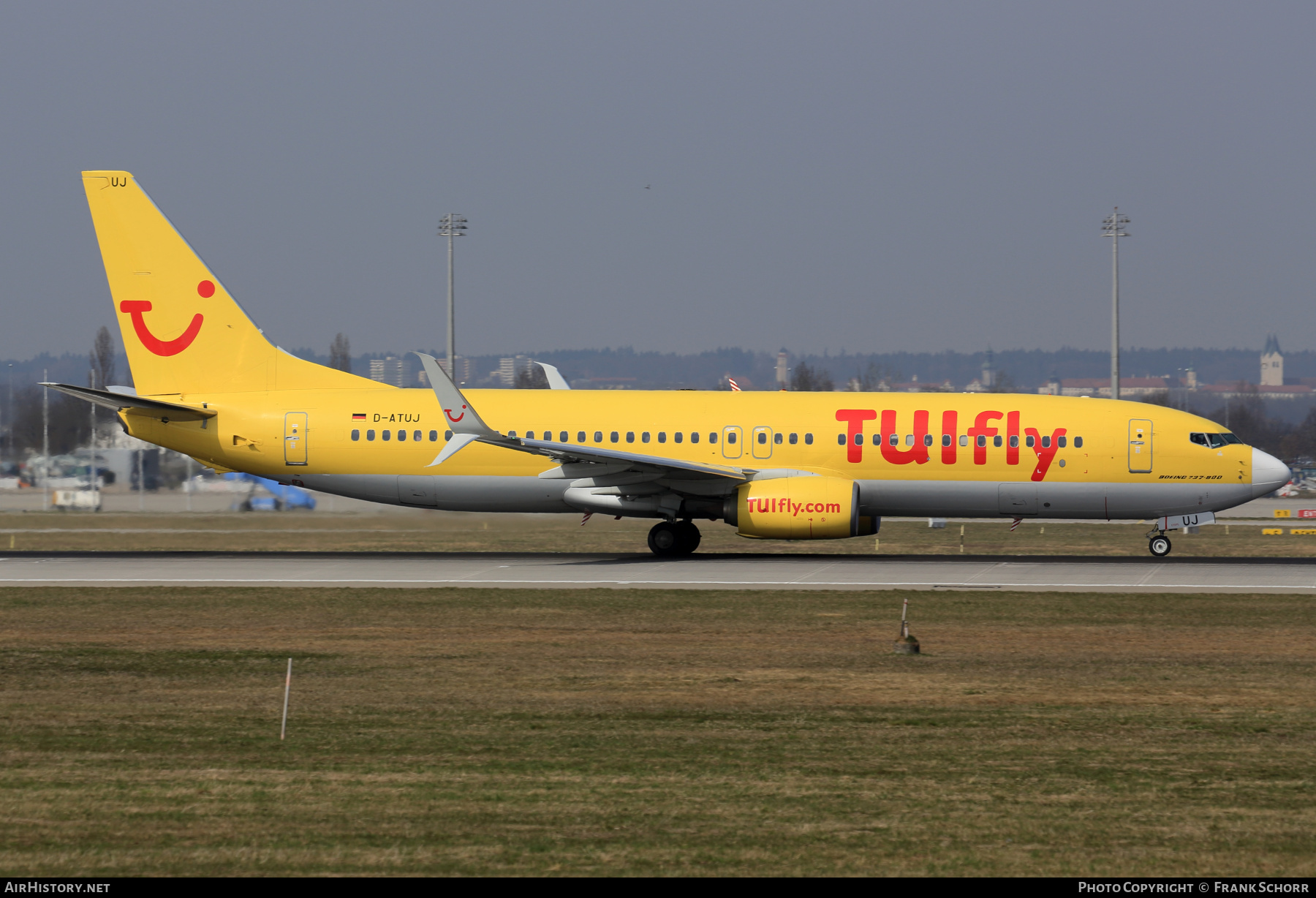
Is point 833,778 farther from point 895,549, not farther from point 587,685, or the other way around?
point 895,549

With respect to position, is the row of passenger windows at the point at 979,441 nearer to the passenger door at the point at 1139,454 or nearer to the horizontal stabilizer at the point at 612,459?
the passenger door at the point at 1139,454

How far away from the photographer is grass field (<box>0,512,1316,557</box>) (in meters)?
39.0

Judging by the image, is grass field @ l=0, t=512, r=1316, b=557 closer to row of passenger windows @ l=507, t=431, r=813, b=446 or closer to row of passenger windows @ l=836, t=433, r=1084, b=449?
row of passenger windows @ l=507, t=431, r=813, b=446

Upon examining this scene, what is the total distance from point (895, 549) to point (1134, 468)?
8.82m

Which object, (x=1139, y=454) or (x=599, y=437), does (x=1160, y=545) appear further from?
(x=599, y=437)

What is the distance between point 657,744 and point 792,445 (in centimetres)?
2109

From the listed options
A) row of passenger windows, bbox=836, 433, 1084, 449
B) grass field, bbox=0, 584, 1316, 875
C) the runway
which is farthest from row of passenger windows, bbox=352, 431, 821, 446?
grass field, bbox=0, 584, 1316, 875

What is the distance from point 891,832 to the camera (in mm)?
9727

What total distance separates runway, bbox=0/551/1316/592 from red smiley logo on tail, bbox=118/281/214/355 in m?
5.38

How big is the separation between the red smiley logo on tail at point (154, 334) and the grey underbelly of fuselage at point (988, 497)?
288 inches

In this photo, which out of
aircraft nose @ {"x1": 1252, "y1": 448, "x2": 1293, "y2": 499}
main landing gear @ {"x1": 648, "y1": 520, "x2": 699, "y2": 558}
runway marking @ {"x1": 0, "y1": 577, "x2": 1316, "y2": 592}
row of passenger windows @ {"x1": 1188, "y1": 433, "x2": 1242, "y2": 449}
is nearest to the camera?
runway marking @ {"x1": 0, "y1": 577, "x2": 1316, "y2": 592}

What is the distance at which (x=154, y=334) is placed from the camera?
35312mm

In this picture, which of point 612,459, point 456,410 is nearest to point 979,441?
point 612,459
